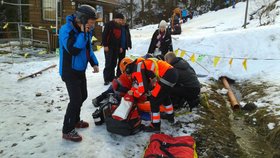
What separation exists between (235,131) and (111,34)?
3.88 metres

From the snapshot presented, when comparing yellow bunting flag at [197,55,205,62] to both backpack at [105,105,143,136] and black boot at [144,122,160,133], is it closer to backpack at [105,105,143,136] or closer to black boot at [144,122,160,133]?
black boot at [144,122,160,133]

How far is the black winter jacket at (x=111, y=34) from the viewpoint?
761 cm

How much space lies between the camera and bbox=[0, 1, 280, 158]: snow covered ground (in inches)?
184

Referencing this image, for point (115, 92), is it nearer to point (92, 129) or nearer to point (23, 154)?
point (92, 129)

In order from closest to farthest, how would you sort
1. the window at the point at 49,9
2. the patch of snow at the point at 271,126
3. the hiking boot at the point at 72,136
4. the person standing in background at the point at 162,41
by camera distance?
1. the hiking boot at the point at 72,136
2. the patch of snow at the point at 271,126
3. the person standing in background at the point at 162,41
4. the window at the point at 49,9

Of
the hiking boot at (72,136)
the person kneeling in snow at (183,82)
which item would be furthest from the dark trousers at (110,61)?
the hiking boot at (72,136)

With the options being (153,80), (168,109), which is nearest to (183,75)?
(168,109)

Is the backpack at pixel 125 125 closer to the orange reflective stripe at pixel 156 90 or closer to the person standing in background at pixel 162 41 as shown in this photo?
the orange reflective stripe at pixel 156 90

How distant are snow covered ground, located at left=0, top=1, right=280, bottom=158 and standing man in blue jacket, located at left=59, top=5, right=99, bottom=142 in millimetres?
431

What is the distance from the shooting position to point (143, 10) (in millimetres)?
38594

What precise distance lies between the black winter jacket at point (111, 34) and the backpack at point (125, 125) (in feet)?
9.31

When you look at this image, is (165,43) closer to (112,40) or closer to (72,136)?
(112,40)

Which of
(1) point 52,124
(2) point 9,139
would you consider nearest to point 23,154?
(2) point 9,139

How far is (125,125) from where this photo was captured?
201 inches
